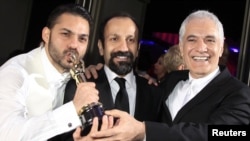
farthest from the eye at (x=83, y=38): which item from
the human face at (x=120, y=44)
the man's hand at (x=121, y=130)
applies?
the man's hand at (x=121, y=130)

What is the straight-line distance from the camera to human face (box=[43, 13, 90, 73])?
1.39 metres

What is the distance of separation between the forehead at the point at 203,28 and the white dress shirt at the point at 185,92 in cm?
16

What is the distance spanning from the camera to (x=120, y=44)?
1515mm

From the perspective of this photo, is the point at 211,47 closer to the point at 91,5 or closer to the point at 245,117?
the point at 245,117

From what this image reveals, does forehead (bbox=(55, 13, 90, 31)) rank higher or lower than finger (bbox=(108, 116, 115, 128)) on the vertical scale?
higher

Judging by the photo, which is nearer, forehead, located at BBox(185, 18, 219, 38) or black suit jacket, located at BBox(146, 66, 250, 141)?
black suit jacket, located at BBox(146, 66, 250, 141)

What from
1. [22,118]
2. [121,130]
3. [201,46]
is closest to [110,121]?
[121,130]

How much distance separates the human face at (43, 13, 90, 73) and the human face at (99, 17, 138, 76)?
141mm

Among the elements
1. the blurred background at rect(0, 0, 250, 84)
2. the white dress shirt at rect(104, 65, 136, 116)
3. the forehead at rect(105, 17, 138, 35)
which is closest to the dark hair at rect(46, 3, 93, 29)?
the forehead at rect(105, 17, 138, 35)

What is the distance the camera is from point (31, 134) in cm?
111

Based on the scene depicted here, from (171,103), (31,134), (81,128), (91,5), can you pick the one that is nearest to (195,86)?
(171,103)

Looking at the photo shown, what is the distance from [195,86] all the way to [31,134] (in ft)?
2.14

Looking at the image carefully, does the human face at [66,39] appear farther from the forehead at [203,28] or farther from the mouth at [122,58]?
the forehead at [203,28]

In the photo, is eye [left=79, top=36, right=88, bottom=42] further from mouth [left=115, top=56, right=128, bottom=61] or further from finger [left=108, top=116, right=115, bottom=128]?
finger [left=108, top=116, right=115, bottom=128]
